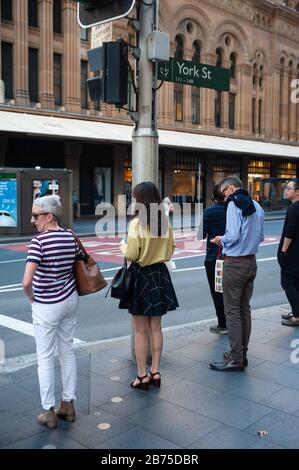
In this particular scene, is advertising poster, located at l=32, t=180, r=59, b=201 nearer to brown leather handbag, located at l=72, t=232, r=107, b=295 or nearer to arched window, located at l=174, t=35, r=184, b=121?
arched window, located at l=174, t=35, r=184, b=121

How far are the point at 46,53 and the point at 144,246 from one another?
2439 centimetres

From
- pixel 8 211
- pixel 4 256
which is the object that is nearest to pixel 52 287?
pixel 4 256

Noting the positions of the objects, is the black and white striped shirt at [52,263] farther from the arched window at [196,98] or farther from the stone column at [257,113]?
the stone column at [257,113]

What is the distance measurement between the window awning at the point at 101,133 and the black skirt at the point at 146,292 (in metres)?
18.6

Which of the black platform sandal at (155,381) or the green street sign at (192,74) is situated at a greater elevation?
the green street sign at (192,74)

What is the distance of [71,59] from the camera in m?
27.5

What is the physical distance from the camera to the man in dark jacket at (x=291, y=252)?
21.5ft

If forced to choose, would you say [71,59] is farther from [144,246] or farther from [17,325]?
[144,246]

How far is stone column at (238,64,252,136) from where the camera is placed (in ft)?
127

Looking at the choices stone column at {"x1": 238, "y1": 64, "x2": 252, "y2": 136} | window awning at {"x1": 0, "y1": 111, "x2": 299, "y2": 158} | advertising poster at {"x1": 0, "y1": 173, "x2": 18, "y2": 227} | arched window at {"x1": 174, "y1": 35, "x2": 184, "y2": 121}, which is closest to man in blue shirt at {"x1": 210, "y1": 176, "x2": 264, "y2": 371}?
advertising poster at {"x1": 0, "y1": 173, "x2": 18, "y2": 227}

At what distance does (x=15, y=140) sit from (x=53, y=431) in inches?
957

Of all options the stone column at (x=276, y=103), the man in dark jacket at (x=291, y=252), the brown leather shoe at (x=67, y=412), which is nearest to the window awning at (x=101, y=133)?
the stone column at (x=276, y=103)

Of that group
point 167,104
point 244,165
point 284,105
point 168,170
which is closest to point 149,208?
point 167,104

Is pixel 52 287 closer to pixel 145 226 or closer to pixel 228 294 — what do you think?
pixel 145 226
